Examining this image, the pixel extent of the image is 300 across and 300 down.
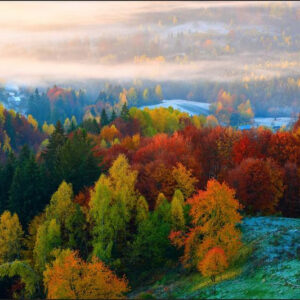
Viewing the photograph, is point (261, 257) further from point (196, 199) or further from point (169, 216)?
point (169, 216)

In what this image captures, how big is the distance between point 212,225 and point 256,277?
9.69 m

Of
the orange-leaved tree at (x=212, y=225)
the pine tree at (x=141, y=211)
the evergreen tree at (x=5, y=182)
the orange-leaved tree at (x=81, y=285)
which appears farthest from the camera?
the evergreen tree at (x=5, y=182)

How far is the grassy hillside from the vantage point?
124ft

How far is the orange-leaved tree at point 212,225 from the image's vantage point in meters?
47.8

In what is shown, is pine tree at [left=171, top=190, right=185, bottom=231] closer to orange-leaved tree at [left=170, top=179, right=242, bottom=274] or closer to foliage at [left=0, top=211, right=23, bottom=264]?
orange-leaved tree at [left=170, top=179, right=242, bottom=274]

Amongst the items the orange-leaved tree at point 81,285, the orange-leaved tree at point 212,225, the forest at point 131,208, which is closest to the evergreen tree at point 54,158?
the forest at point 131,208

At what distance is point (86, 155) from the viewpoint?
268 feet

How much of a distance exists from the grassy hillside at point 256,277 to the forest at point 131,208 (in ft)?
5.43

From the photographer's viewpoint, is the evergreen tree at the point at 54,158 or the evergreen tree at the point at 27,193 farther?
the evergreen tree at the point at 54,158

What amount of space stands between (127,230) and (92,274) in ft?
85.4

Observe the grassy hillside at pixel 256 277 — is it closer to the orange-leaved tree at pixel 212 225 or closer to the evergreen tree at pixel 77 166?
the orange-leaved tree at pixel 212 225

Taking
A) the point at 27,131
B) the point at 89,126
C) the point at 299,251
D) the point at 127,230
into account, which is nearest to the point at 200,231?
the point at 299,251

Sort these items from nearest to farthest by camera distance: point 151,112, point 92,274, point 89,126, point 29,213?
point 92,274 < point 29,213 < point 89,126 < point 151,112

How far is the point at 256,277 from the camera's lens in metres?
41.6
